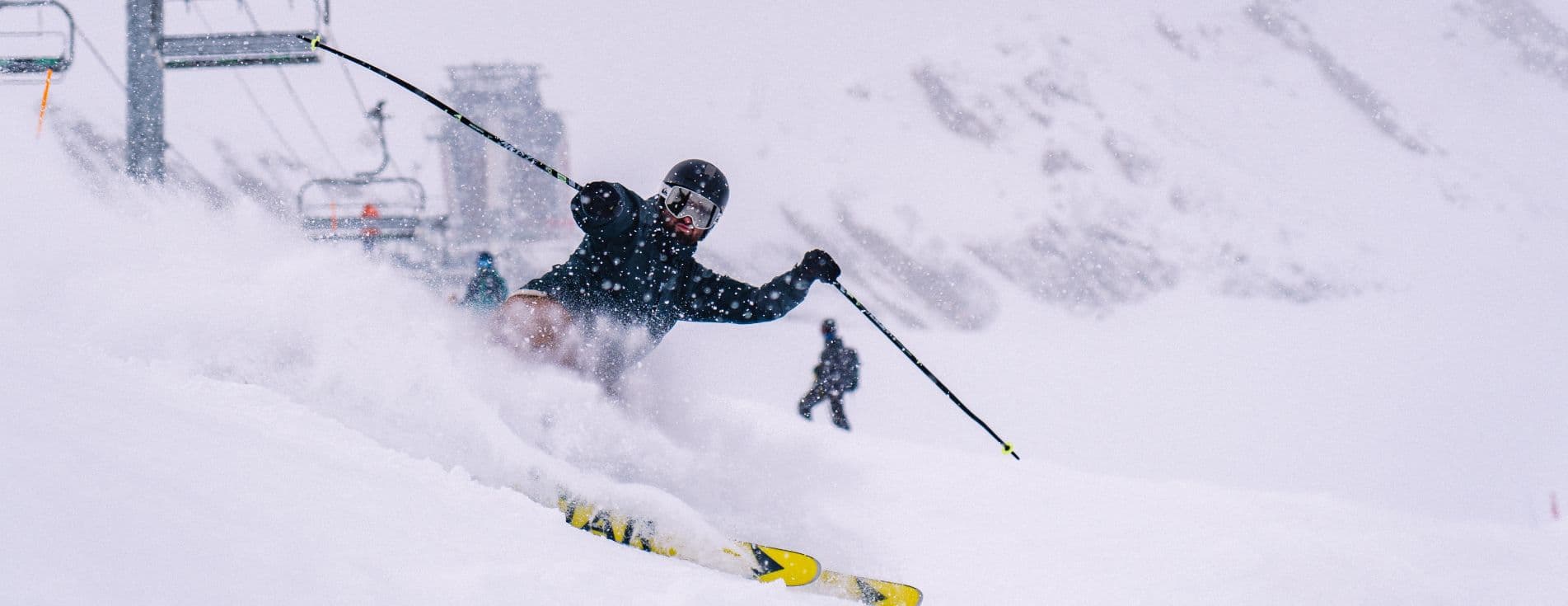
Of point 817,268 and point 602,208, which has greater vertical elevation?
point 602,208

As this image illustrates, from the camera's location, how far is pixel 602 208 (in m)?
3.99

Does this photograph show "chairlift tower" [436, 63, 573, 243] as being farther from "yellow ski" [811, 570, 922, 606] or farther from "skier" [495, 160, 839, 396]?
"yellow ski" [811, 570, 922, 606]

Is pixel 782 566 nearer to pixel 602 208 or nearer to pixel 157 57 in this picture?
pixel 602 208

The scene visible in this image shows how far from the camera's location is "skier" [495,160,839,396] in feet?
13.5

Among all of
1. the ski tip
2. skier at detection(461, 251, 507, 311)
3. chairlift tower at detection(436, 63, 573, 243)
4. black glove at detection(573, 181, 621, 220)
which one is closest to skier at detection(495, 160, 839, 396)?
black glove at detection(573, 181, 621, 220)

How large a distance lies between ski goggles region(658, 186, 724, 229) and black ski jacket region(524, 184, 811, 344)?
0.22 ft

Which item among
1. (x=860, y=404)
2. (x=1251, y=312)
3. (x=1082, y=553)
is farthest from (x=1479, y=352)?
(x=1082, y=553)

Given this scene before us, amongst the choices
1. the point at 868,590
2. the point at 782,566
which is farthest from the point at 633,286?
the point at 868,590

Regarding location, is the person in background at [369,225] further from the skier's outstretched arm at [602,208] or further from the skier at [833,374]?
the skier's outstretched arm at [602,208]

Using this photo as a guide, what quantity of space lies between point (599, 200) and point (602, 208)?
4cm

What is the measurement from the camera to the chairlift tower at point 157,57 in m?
7.36

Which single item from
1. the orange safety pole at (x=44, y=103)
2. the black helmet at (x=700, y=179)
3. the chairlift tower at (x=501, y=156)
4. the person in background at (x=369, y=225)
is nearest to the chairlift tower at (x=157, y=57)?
the orange safety pole at (x=44, y=103)

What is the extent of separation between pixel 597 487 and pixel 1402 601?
3062mm

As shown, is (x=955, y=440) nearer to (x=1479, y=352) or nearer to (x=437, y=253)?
(x=437, y=253)
